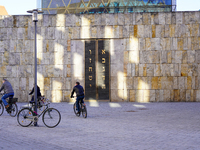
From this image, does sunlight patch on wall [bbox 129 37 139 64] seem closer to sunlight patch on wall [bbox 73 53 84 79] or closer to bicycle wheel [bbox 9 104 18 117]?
sunlight patch on wall [bbox 73 53 84 79]

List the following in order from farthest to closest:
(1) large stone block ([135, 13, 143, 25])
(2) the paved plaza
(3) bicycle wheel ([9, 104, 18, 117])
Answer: (1) large stone block ([135, 13, 143, 25]) < (3) bicycle wheel ([9, 104, 18, 117]) < (2) the paved plaza

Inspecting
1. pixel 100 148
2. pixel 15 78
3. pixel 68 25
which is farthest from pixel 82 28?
pixel 100 148

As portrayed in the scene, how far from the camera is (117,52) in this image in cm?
2358

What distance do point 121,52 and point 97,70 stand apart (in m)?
2.34

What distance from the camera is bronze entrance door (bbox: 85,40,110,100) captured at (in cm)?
2358

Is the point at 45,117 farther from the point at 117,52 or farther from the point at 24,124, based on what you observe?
the point at 117,52

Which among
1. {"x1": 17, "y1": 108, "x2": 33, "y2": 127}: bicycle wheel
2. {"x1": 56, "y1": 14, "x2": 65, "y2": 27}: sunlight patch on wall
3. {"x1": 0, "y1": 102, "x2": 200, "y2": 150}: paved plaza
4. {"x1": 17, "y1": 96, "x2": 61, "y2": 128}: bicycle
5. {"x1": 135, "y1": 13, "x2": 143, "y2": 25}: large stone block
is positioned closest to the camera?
{"x1": 0, "y1": 102, "x2": 200, "y2": 150}: paved plaza

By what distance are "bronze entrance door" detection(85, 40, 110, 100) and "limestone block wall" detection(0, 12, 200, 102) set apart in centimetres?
41

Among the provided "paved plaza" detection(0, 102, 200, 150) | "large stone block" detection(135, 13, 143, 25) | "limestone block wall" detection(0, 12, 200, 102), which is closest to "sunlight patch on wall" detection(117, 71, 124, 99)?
"limestone block wall" detection(0, 12, 200, 102)

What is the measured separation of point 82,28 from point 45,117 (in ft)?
45.5

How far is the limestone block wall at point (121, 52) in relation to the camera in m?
23.2

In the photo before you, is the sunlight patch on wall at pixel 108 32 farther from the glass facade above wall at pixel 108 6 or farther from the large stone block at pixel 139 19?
the glass facade above wall at pixel 108 6

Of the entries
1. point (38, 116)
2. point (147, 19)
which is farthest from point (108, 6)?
point (38, 116)

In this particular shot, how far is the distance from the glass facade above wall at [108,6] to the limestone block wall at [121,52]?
355 cm
